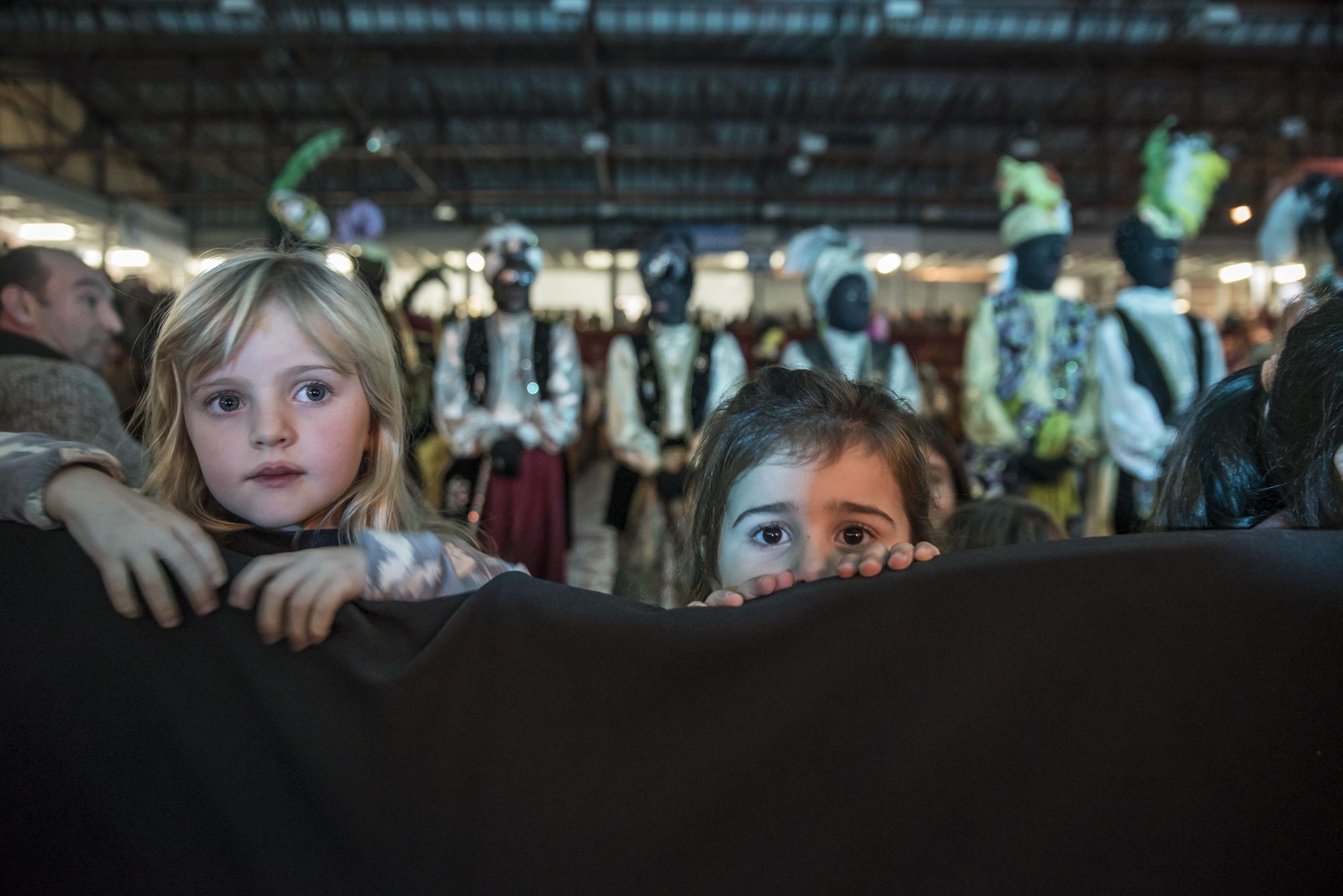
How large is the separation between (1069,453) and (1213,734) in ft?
12.6

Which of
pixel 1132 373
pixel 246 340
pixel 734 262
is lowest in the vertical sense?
pixel 246 340

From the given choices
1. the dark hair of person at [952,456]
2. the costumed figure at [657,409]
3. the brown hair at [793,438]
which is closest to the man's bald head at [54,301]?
the costumed figure at [657,409]

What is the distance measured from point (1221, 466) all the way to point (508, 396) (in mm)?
3487

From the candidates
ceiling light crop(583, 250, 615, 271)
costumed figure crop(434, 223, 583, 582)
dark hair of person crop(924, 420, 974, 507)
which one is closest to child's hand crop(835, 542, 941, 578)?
dark hair of person crop(924, 420, 974, 507)

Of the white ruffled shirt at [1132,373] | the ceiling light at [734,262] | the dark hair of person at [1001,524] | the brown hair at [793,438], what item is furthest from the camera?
the ceiling light at [734,262]

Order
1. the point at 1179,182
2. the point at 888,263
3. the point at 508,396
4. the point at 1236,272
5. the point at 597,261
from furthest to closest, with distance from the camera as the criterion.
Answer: the point at 597,261 → the point at 1236,272 → the point at 888,263 → the point at 1179,182 → the point at 508,396

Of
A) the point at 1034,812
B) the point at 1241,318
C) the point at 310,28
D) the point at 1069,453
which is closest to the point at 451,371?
the point at 1069,453

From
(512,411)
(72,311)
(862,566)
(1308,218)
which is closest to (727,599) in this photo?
(862,566)

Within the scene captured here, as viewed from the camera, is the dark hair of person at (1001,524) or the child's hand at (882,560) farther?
the dark hair of person at (1001,524)

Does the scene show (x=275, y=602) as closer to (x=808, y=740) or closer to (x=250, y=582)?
(x=250, y=582)

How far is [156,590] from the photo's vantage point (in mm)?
829

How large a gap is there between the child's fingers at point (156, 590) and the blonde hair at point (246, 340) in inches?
14.1

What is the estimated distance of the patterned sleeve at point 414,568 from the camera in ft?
3.01

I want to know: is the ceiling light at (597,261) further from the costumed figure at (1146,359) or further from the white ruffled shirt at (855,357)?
the costumed figure at (1146,359)
